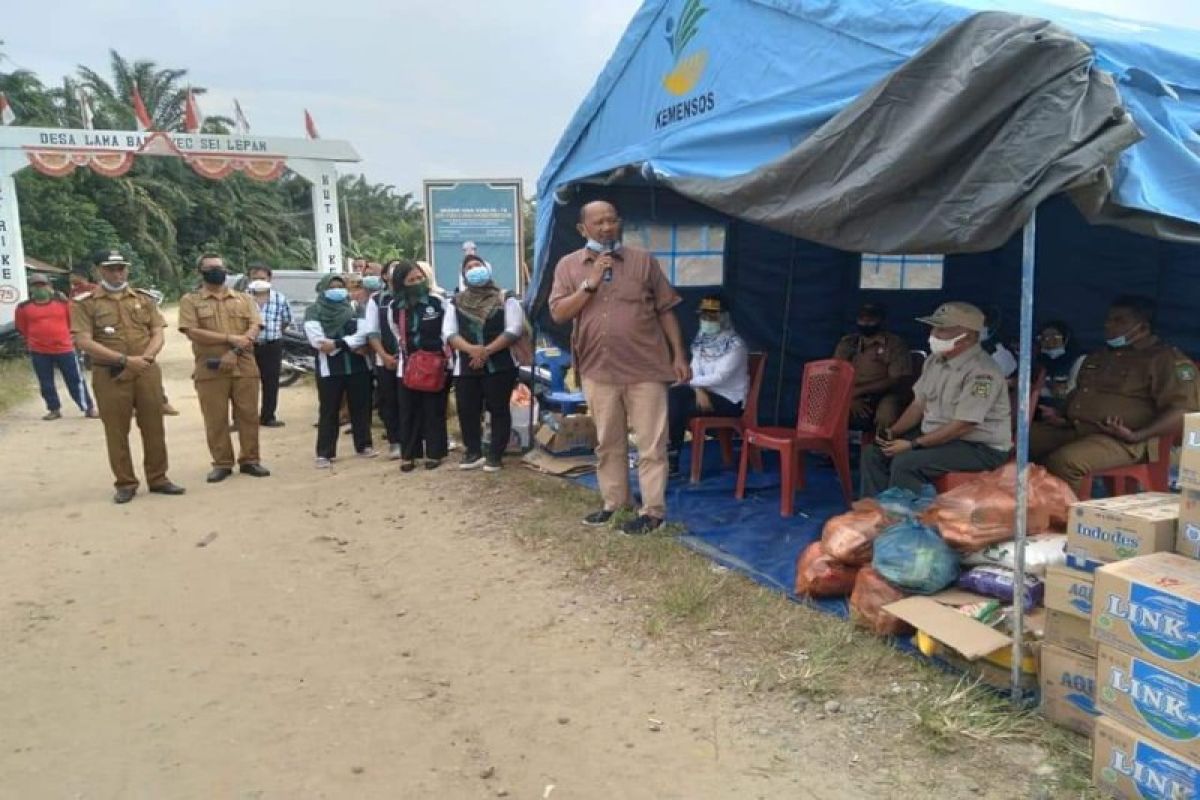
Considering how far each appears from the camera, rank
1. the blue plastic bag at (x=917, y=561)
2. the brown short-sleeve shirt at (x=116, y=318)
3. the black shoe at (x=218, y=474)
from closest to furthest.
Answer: the blue plastic bag at (x=917, y=561), the brown short-sleeve shirt at (x=116, y=318), the black shoe at (x=218, y=474)

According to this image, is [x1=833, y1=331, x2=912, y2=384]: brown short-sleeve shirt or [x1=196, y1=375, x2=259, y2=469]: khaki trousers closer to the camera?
[x1=833, y1=331, x2=912, y2=384]: brown short-sleeve shirt

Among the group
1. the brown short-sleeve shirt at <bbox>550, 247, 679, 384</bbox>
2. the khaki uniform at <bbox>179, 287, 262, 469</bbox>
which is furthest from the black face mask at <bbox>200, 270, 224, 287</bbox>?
the brown short-sleeve shirt at <bbox>550, 247, 679, 384</bbox>

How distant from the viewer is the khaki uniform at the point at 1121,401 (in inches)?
167

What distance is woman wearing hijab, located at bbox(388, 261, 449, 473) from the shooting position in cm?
655

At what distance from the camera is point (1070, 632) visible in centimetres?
278

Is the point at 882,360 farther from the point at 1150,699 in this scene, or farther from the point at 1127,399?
the point at 1150,699

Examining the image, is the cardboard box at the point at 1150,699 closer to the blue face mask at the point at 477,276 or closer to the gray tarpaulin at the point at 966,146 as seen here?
the gray tarpaulin at the point at 966,146

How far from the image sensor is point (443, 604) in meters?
4.22

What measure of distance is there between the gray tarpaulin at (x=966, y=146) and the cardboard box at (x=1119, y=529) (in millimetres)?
891

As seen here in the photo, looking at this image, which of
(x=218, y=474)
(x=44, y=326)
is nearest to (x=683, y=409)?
(x=218, y=474)

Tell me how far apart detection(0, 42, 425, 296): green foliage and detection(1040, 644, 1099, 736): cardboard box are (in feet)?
68.4

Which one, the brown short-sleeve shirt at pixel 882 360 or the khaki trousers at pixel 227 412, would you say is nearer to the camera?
the brown short-sleeve shirt at pixel 882 360

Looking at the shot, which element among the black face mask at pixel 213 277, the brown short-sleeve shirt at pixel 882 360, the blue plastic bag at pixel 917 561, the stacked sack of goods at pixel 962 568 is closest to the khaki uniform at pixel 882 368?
the brown short-sleeve shirt at pixel 882 360

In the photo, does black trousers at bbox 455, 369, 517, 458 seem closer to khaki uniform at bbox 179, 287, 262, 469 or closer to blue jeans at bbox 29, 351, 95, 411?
khaki uniform at bbox 179, 287, 262, 469
